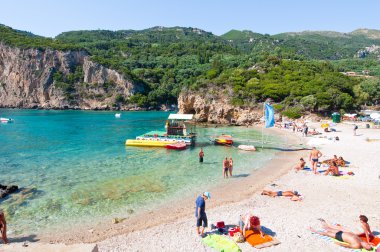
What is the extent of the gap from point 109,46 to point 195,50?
168ft

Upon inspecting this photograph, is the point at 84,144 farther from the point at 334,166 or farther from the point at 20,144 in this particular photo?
the point at 334,166

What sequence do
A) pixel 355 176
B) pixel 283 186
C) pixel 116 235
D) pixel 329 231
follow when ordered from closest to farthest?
1. pixel 329 231
2. pixel 116 235
3. pixel 283 186
4. pixel 355 176

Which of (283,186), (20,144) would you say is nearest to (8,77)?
(20,144)

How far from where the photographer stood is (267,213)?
12711 mm

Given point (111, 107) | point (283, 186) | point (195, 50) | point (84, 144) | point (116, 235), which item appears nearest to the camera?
point (116, 235)

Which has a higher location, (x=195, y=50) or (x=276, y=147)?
(x=195, y=50)

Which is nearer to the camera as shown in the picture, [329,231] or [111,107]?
[329,231]

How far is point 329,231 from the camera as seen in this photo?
33.9 ft

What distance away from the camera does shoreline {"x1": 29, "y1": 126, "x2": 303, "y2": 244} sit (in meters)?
11.3

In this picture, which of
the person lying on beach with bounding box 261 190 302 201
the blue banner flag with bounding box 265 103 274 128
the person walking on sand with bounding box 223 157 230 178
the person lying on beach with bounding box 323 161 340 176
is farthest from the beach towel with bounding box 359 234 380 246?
the blue banner flag with bounding box 265 103 274 128

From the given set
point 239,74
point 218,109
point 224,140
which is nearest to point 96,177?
point 224,140

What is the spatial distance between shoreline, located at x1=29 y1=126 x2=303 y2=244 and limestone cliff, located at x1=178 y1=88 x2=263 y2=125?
37692 mm

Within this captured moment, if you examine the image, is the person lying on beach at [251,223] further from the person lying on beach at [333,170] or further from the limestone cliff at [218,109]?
the limestone cliff at [218,109]

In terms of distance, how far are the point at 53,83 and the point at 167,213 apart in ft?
423
